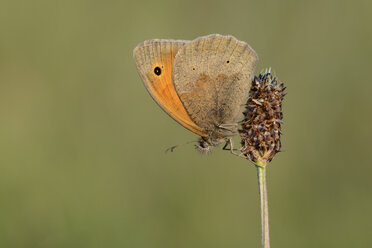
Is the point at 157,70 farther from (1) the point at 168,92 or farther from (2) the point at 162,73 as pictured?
(1) the point at 168,92

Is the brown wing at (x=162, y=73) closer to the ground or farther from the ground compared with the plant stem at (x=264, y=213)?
farther from the ground

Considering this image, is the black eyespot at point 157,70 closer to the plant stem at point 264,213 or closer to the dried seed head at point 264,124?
the dried seed head at point 264,124

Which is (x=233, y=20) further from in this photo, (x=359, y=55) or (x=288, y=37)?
(x=359, y=55)

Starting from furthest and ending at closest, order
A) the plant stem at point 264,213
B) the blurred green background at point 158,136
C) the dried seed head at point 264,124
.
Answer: the blurred green background at point 158,136 → the dried seed head at point 264,124 → the plant stem at point 264,213

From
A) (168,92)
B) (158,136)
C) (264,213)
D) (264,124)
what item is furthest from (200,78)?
(158,136)

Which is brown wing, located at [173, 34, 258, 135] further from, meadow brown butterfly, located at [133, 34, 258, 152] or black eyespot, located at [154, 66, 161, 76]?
black eyespot, located at [154, 66, 161, 76]

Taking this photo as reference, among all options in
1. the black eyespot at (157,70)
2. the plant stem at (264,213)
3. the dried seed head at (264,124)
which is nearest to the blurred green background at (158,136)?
the black eyespot at (157,70)

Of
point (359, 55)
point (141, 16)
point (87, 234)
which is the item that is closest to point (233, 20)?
point (141, 16)

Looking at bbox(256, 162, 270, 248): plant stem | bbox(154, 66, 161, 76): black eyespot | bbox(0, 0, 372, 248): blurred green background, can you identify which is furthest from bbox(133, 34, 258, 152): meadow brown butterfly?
bbox(0, 0, 372, 248): blurred green background

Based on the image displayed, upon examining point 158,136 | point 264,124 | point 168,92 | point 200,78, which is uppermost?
point 200,78
